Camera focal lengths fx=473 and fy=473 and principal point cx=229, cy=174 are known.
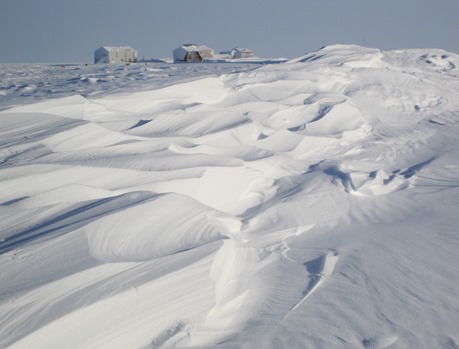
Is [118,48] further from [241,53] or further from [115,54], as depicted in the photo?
[241,53]

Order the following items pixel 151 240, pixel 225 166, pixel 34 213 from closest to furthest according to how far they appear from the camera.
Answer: pixel 151 240 → pixel 34 213 → pixel 225 166

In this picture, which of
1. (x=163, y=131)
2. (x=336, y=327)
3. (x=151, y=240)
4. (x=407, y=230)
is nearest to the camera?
(x=336, y=327)

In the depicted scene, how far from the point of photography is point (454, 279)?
5.73 ft

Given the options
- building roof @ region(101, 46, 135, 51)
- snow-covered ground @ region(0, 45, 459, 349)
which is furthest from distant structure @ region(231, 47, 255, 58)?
snow-covered ground @ region(0, 45, 459, 349)

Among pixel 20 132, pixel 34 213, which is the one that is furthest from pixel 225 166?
pixel 20 132

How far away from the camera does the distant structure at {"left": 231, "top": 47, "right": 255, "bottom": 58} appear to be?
21716 mm

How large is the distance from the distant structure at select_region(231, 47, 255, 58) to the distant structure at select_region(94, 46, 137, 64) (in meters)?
6.04

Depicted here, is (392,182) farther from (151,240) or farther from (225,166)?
(151,240)

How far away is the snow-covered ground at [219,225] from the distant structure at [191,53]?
12.5 m

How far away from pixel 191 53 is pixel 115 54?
263cm

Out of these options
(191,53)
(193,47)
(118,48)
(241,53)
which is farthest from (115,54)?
(241,53)

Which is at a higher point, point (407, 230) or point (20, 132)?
point (20, 132)

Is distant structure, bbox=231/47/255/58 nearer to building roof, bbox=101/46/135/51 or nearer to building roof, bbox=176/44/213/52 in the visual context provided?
building roof, bbox=176/44/213/52

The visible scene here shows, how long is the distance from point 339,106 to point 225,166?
2020mm
